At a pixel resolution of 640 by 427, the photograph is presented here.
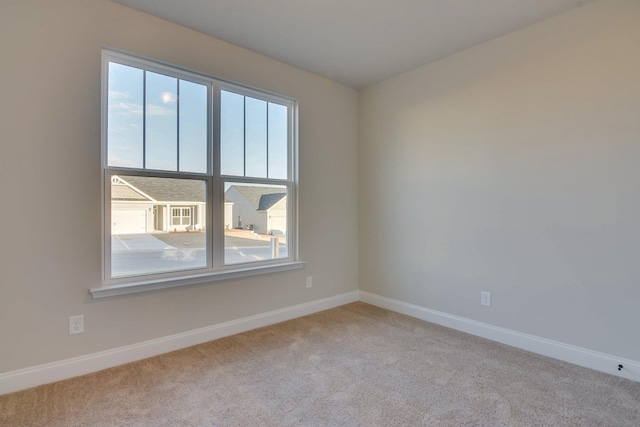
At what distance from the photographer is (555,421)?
5.59 ft

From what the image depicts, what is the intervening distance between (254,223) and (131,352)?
142cm

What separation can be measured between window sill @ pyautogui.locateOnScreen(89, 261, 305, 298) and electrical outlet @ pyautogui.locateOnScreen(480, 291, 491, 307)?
5.68 feet

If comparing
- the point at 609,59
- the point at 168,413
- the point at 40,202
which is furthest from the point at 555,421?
the point at 40,202

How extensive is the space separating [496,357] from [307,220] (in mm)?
2080

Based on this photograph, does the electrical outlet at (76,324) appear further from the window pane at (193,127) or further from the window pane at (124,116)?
the window pane at (193,127)

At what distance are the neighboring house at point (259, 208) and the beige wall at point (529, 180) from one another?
4.01 feet

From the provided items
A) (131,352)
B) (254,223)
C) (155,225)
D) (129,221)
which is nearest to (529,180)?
(254,223)

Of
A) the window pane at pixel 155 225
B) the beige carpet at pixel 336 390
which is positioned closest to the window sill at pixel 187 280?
the window pane at pixel 155 225

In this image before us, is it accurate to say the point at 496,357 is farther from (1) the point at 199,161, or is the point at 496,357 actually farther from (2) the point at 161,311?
(1) the point at 199,161

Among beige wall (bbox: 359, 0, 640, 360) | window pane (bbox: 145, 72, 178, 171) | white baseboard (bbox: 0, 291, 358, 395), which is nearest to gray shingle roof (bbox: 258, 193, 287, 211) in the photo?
window pane (bbox: 145, 72, 178, 171)

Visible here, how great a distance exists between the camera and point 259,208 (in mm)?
3184

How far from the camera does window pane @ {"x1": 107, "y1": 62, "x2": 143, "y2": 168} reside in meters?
2.34

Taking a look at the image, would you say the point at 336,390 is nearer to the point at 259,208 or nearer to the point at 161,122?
the point at 259,208

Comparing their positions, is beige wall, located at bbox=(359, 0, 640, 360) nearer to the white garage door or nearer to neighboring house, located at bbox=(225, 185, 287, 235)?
neighboring house, located at bbox=(225, 185, 287, 235)
